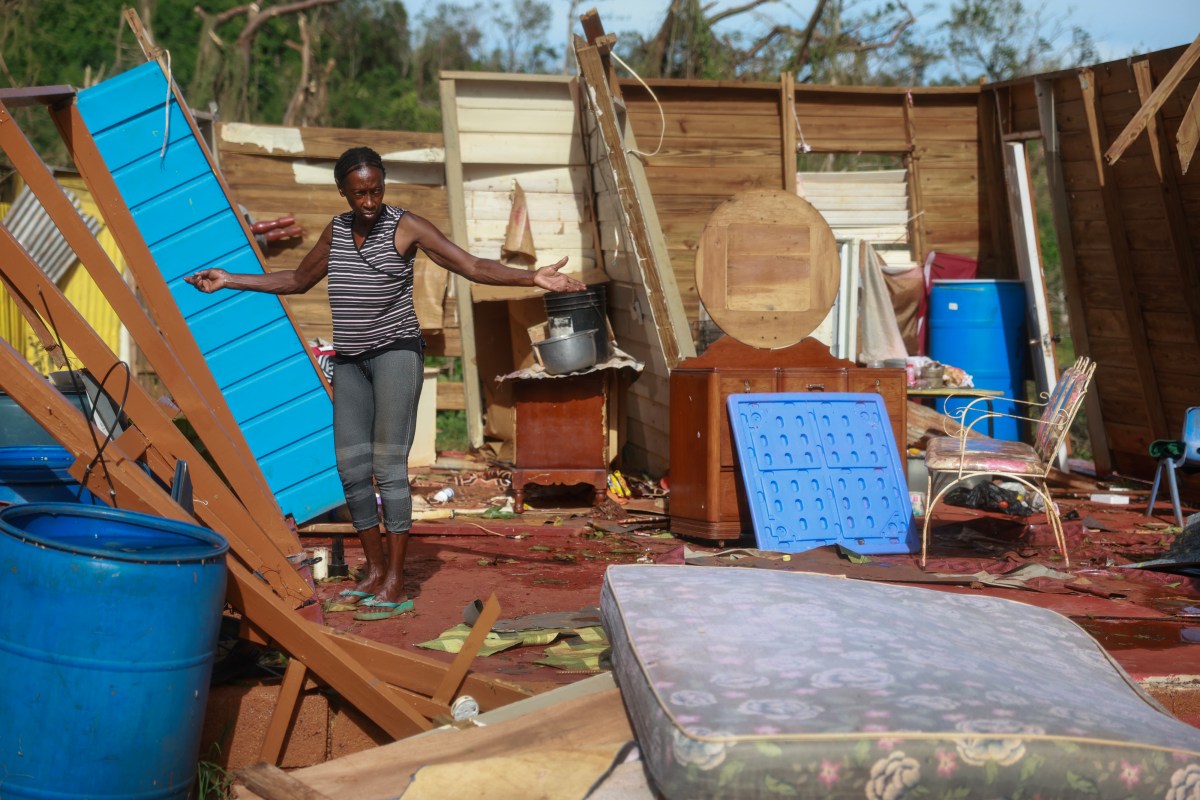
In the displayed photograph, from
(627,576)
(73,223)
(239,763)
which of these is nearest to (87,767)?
(239,763)

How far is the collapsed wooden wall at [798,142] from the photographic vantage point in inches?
425

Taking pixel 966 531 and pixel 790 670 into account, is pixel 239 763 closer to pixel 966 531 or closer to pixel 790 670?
pixel 790 670

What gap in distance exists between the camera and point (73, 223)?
13.7 ft

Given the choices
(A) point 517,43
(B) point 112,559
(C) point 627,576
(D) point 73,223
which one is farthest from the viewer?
(A) point 517,43

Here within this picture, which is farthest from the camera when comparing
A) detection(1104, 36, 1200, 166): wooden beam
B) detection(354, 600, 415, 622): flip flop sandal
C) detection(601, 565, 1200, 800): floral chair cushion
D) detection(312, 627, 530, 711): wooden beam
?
detection(1104, 36, 1200, 166): wooden beam

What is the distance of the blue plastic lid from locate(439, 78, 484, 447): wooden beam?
7.06 metres

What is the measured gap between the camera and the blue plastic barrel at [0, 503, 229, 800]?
3.16 metres

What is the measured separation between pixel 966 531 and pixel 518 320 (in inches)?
170

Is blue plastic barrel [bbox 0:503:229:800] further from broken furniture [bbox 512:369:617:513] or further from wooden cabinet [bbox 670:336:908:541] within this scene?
broken furniture [bbox 512:369:617:513]

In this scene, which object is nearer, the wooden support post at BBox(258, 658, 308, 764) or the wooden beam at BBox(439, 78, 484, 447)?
the wooden support post at BBox(258, 658, 308, 764)

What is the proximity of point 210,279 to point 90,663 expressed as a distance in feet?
8.25

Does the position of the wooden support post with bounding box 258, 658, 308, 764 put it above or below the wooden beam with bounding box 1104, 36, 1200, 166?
below

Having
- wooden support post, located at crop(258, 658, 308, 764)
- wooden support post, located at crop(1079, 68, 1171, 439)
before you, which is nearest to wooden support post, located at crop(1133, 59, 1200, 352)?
wooden support post, located at crop(1079, 68, 1171, 439)

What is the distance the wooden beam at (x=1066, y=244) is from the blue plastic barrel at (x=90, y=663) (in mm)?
8716
